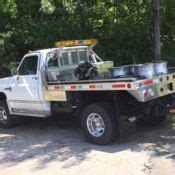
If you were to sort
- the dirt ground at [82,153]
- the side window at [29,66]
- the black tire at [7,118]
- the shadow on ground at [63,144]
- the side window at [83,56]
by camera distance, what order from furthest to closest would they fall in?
the black tire at [7,118] < the side window at [83,56] < the side window at [29,66] < the shadow on ground at [63,144] < the dirt ground at [82,153]

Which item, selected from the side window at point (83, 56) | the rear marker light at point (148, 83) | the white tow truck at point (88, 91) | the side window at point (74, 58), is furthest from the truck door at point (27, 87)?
the rear marker light at point (148, 83)

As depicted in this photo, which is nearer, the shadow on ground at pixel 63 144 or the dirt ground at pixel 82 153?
the dirt ground at pixel 82 153

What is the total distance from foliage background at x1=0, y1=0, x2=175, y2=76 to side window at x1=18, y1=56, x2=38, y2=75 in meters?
4.27

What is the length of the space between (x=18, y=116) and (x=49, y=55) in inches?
86.4

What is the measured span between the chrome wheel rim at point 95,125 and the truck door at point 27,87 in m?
1.67

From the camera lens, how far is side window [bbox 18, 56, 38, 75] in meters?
10.3

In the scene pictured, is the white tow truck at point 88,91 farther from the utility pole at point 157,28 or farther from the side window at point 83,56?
the utility pole at point 157,28

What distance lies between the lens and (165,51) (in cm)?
1495

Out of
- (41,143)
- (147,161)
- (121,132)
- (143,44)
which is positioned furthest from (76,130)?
(143,44)

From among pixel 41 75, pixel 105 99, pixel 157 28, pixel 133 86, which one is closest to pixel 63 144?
pixel 105 99

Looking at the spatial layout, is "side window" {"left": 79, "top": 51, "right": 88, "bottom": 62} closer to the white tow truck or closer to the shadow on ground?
the white tow truck

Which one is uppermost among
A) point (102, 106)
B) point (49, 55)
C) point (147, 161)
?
point (49, 55)

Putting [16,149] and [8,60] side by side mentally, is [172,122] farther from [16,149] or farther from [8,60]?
[8,60]

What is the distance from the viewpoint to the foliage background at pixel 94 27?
1492 centimetres
